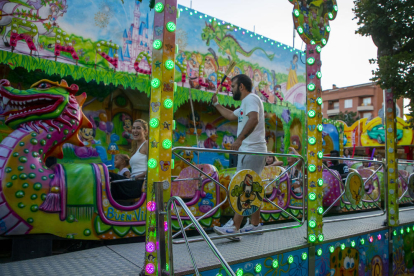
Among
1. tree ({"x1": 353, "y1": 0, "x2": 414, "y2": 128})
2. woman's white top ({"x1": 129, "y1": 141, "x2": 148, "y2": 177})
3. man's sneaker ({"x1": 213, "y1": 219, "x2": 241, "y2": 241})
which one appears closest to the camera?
man's sneaker ({"x1": 213, "y1": 219, "x2": 241, "y2": 241})

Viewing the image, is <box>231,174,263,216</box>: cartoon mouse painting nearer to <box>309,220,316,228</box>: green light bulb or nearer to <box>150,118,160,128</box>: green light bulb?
<box>309,220,316,228</box>: green light bulb

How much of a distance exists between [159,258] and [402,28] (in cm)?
498

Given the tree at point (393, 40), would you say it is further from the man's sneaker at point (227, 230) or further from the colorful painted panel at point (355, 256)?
the man's sneaker at point (227, 230)

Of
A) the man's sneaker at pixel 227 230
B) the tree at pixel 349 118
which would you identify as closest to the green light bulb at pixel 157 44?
the man's sneaker at pixel 227 230

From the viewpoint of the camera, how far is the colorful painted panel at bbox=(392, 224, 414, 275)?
439 cm

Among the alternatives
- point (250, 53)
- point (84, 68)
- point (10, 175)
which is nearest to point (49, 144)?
point (10, 175)

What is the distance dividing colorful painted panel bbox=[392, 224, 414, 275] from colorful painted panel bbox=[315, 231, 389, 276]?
257mm

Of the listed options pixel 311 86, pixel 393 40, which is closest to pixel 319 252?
pixel 311 86

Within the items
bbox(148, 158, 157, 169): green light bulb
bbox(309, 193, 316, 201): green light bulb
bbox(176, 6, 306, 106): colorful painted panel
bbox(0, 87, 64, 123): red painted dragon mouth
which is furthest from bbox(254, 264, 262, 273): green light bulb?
bbox(176, 6, 306, 106): colorful painted panel

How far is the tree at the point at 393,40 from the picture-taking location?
4.77m

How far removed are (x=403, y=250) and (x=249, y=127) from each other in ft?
10.4

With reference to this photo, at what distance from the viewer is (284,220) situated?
5.02 meters

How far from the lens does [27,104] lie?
10.4 feet

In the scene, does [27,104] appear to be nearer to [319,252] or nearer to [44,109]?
[44,109]
